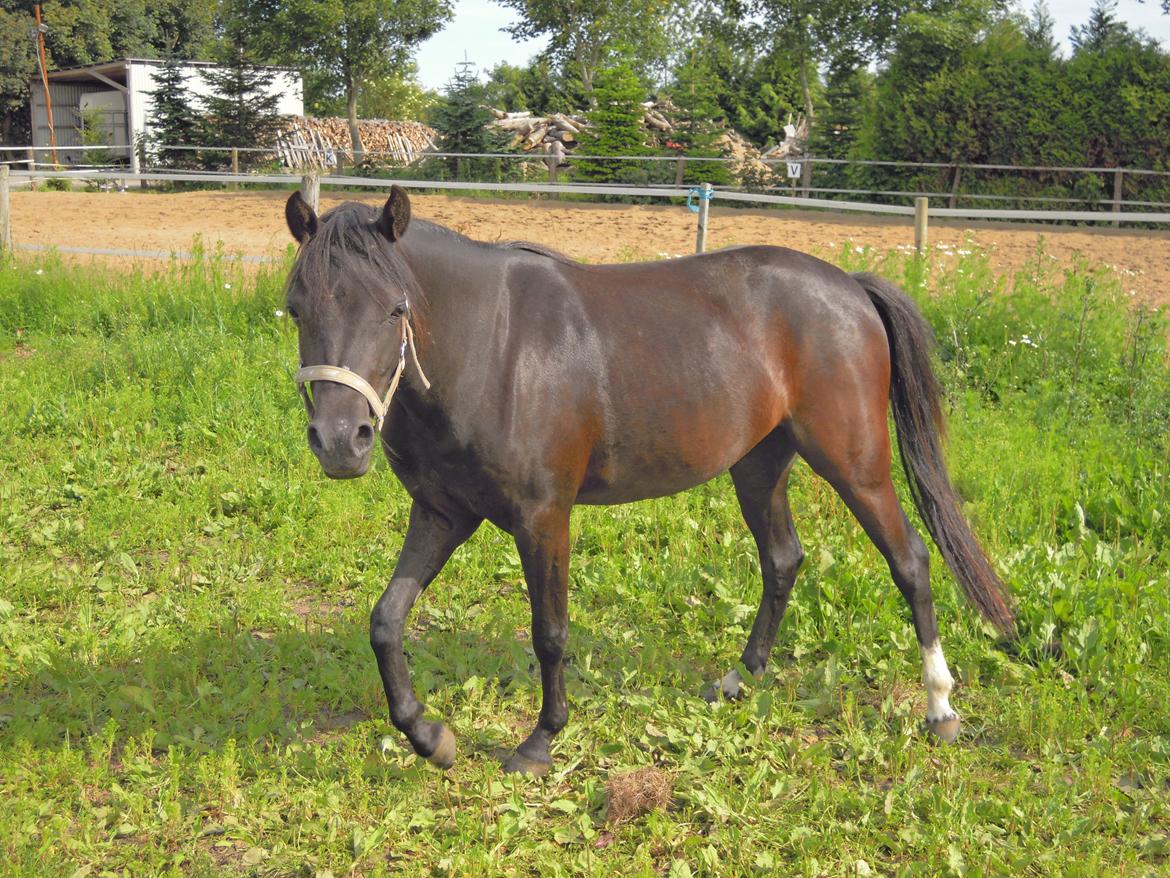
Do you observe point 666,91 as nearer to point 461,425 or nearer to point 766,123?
point 766,123

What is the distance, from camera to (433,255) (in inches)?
131

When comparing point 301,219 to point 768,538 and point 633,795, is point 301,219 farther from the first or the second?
point 768,538

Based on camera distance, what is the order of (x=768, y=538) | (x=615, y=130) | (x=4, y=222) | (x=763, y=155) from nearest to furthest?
(x=768, y=538) < (x=4, y=222) < (x=615, y=130) < (x=763, y=155)

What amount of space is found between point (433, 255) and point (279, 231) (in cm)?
1563

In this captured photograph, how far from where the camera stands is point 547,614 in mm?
3574

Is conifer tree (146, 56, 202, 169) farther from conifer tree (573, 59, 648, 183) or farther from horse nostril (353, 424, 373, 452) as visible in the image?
horse nostril (353, 424, 373, 452)

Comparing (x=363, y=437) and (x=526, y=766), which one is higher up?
(x=363, y=437)

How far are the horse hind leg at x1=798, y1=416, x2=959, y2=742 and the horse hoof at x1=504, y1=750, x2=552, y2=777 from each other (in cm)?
145

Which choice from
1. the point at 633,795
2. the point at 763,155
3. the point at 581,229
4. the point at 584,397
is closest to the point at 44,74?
the point at 763,155

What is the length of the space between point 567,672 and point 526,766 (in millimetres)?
750

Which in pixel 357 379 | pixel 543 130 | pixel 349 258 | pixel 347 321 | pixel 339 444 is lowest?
pixel 339 444

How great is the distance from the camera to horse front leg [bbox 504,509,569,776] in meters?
3.48

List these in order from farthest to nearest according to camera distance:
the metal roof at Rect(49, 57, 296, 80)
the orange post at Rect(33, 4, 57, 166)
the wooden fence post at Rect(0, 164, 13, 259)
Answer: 1. the orange post at Rect(33, 4, 57, 166)
2. the metal roof at Rect(49, 57, 296, 80)
3. the wooden fence post at Rect(0, 164, 13, 259)

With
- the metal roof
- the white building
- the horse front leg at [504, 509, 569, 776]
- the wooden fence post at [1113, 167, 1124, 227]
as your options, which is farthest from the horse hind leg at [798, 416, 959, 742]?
the metal roof
